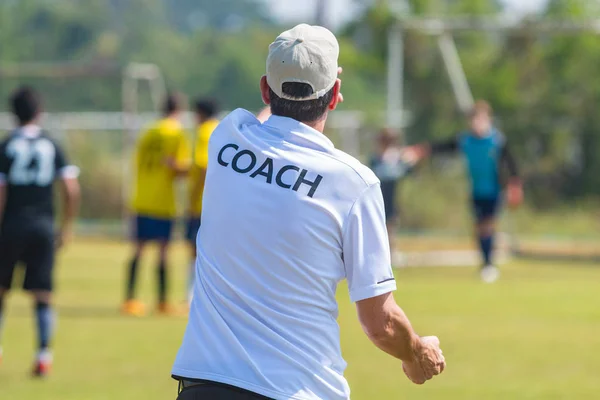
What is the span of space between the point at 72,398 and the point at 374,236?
5.18 m

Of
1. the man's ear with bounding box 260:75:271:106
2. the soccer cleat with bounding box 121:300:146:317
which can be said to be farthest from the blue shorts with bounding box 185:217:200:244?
the man's ear with bounding box 260:75:271:106

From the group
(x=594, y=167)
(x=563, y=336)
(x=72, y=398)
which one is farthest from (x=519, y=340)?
(x=594, y=167)

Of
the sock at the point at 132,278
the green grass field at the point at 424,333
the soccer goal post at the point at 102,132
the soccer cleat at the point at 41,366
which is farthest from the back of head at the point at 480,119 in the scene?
the soccer goal post at the point at 102,132

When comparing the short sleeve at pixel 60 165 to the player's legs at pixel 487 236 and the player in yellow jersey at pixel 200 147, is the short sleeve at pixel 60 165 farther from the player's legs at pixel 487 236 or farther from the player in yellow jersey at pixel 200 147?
the player's legs at pixel 487 236

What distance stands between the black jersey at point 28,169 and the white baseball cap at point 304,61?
618 centimetres

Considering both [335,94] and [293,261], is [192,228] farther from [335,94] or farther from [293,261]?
[293,261]

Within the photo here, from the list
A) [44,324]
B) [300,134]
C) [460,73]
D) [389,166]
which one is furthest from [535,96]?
[300,134]

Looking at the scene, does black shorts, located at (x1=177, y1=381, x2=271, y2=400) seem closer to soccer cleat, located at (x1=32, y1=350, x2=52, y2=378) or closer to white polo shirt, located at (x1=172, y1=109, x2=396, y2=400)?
white polo shirt, located at (x1=172, y1=109, x2=396, y2=400)

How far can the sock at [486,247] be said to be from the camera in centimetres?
1762

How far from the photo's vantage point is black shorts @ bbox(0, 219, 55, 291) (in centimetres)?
980

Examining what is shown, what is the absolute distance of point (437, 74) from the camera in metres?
31.2

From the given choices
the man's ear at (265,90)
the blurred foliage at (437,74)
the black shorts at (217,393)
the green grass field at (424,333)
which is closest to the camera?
the black shorts at (217,393)

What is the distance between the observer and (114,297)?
15.3 meters

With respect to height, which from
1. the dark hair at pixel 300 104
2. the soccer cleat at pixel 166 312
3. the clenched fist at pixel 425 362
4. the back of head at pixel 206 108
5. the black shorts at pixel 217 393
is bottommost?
the soccer cleat at pixel 166 312
